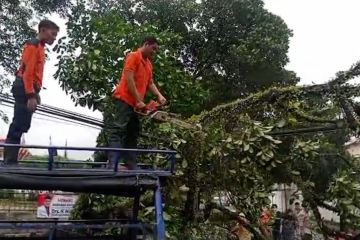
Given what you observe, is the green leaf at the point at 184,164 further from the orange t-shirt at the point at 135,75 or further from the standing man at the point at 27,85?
the standing man at the point at 27,85

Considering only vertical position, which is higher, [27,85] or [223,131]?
[27,85]

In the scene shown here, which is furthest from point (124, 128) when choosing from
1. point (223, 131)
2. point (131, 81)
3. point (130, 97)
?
point (223, 131)

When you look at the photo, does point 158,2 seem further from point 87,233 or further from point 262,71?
point 87,233

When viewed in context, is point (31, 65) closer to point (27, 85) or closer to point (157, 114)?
point (27, 85)

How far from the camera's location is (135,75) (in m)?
5.80

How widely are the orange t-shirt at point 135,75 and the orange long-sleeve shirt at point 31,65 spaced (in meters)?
0.89

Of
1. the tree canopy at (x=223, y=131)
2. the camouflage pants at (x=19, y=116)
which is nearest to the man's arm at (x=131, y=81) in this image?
the camouflage pants at (x=19, y=116)

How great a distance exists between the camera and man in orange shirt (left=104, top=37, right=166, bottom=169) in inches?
222

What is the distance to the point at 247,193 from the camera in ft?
23.8

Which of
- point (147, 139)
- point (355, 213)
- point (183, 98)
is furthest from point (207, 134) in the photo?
point (183, 98)

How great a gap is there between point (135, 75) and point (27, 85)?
1193 millimetres

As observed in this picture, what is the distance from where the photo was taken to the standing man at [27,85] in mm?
5113

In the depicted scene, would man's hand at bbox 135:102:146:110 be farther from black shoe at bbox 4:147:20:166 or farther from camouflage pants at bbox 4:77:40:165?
black shoe at bbox 4:147:20:166

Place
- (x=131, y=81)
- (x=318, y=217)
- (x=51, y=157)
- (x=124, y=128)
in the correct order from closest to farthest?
(x=51, y=157) < (x=131, y=81) < (x=124, y=128) < (x=318, y=217)
